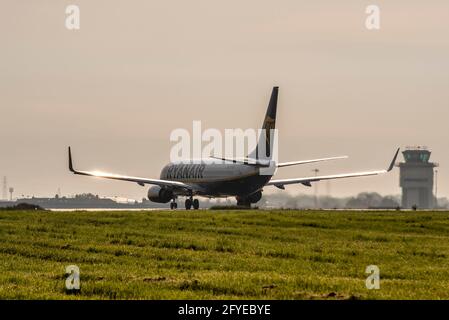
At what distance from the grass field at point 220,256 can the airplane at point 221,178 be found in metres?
33.9

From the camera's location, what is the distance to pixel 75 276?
27281 mm

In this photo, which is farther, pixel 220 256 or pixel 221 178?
pixel 221 178

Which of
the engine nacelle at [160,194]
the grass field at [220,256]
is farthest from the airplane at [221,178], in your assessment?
the grass field at [220,256]

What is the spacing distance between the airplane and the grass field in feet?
111

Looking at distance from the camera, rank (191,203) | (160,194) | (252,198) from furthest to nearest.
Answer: (252,198) → (160,194) → (191,203)

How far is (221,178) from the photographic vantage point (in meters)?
98.9

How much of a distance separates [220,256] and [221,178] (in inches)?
2487

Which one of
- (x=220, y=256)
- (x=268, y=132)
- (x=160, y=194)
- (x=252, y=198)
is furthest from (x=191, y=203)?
(x=220, y=256)

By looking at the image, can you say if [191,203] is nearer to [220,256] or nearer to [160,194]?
[160,194]

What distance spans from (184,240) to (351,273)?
12.1 m

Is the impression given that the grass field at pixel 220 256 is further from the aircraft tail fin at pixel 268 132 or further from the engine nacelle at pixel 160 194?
the engine nacelle at pixel 160 194

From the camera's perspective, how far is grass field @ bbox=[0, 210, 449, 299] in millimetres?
24812

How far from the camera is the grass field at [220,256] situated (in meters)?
24.8

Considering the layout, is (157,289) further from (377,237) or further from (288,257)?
(377,237)
